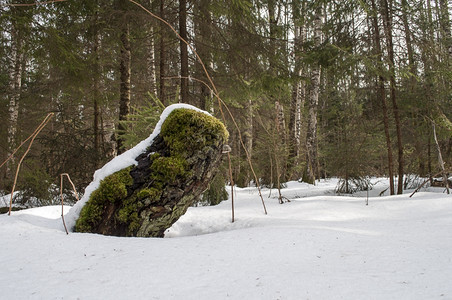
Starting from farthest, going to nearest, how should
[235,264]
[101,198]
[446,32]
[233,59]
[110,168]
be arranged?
[446,32]
[233,59]
[110,168]
[101,198]
[235,264]

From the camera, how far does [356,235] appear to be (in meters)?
2.47

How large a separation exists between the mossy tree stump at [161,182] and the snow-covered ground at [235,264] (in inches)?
15.5

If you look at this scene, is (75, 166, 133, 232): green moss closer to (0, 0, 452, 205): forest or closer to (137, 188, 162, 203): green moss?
(137, 188, 162, 203): green moss

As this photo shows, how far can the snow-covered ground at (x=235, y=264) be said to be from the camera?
1387mm

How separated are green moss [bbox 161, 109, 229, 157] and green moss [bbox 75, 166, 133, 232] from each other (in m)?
0.58

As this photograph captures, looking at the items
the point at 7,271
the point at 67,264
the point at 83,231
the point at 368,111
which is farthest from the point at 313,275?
the point at 368,111

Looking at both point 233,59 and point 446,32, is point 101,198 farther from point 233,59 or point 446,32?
point 446,32

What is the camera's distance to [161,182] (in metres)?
2.70

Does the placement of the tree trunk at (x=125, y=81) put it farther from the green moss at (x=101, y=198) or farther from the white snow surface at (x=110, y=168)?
the green moss at (x=101, y=198)

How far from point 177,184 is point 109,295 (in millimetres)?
1450

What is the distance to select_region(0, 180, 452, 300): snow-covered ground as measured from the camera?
1.39 m

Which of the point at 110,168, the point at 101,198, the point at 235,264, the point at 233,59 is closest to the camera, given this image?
the point at 235,264

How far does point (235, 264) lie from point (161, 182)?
125 cm

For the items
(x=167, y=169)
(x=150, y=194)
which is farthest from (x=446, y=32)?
(x=150, y=194)
